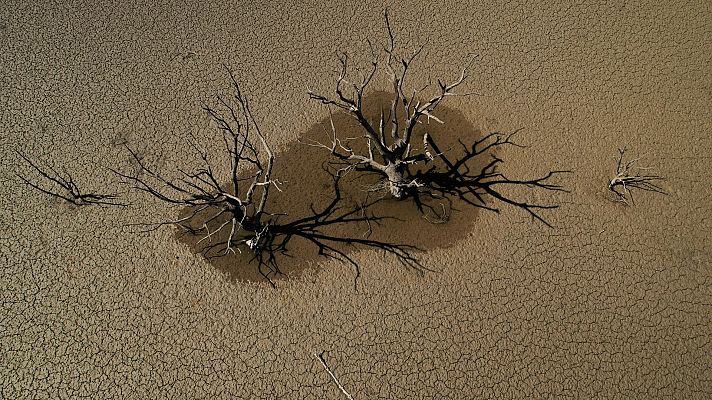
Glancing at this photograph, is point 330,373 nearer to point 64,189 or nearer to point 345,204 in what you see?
point 345,204

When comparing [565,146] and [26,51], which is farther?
[26,51]

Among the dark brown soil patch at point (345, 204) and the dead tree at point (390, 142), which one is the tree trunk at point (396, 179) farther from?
the dark brown soil patch at point (345, 204)

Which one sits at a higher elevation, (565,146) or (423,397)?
Answer: (565,146)

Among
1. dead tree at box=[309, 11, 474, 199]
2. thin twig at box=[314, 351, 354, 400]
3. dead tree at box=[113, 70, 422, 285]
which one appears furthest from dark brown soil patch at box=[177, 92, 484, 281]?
thin twig at box=[314, 351, 354, 400]

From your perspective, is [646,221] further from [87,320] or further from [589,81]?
[87,320]

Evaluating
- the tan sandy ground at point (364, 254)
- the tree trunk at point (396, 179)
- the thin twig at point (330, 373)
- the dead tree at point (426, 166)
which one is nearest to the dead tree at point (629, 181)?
the tan sandy ground at point (364, 254)

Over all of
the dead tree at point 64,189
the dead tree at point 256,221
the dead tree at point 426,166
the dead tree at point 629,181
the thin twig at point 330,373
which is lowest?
the dead tree at point 64,189

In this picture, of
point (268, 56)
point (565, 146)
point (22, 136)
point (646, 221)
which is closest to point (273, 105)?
point (268, 56)
